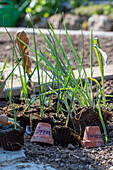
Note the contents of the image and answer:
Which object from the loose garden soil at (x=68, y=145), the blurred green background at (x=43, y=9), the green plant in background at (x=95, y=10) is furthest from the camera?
the blurred green background at (x=43, y=9)

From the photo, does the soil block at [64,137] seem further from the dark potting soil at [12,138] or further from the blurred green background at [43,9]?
the blurred green background at [43,9]

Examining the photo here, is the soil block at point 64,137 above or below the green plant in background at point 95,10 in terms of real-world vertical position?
below

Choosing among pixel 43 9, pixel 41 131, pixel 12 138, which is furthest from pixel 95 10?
pixel 12 138

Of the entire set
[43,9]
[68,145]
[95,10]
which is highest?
[43,9]

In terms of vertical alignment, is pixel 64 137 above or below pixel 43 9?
below

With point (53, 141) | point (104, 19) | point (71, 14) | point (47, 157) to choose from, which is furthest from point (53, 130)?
point (71, 14)

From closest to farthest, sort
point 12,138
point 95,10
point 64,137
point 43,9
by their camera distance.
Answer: point 12,138, point 64,137, point 95,10, point 43,9

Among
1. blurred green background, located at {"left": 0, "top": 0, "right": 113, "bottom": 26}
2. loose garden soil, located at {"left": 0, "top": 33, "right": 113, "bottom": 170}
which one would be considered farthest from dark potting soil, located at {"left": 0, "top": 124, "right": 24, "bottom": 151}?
blurred green background, located at {"left": 0, "top": 0, "right": 113, "bottom": 26}

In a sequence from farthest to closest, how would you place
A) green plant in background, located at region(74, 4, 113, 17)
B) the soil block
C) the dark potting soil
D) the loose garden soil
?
green plant in background, located at region(74, 4, 113, 17)
the soil block
the dark potting soil
the loose garden soil

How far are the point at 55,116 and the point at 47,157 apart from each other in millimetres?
469

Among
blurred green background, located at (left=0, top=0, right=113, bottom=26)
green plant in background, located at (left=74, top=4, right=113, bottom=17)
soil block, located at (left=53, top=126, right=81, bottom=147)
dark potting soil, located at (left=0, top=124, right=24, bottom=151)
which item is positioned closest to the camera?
dark potting soil, located at (left=0, top=124, right=24, bottom=151)

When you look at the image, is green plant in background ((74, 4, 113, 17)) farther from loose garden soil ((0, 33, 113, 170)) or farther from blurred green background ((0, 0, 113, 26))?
loose garden soil ((0, 33, 113, 170))

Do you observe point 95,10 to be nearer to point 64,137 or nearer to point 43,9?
point 43,9

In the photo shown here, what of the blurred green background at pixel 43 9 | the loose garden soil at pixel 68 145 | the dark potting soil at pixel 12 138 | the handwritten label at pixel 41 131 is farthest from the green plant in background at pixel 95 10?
the dark potting soil at pixel 12 138
